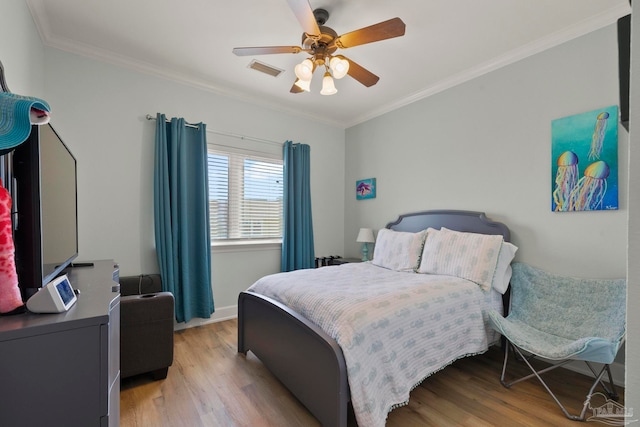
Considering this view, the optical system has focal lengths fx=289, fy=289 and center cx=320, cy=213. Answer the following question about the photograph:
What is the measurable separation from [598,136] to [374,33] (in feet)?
6.12

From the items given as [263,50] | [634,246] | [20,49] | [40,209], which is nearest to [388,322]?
[634,246]

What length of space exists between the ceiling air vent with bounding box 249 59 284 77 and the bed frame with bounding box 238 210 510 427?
2158mm

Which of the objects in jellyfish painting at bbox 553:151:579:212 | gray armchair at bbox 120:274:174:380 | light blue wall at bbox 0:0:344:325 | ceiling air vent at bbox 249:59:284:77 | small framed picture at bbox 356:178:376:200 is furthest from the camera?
small framed picture at bbox 356:178:376:200

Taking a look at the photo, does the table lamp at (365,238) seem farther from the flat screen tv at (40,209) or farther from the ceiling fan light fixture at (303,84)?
the flat screen tv at (40,209)

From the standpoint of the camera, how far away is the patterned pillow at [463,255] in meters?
2.39

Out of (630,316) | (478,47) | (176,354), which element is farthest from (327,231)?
(630,316)

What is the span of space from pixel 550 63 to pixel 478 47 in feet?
1.94

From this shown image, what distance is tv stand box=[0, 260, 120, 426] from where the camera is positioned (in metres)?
0.75

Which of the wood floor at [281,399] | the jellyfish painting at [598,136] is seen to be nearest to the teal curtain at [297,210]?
the wood floor at [281,399]

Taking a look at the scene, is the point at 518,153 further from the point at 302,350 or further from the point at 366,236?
the point at 302,350

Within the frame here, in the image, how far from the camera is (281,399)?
1.91 m

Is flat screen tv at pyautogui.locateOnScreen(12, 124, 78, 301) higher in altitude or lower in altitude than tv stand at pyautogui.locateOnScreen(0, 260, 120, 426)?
higher

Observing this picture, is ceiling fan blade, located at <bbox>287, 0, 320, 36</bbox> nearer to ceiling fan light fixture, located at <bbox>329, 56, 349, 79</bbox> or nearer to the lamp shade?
ceiling fan light fixture, located at <bbox>329, 56, 349, 79</bbox>

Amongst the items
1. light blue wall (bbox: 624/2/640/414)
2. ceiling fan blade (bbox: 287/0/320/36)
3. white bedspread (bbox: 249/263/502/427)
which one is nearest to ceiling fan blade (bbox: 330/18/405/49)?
ceiling fan blade (bbox: 287/0/320/36)
